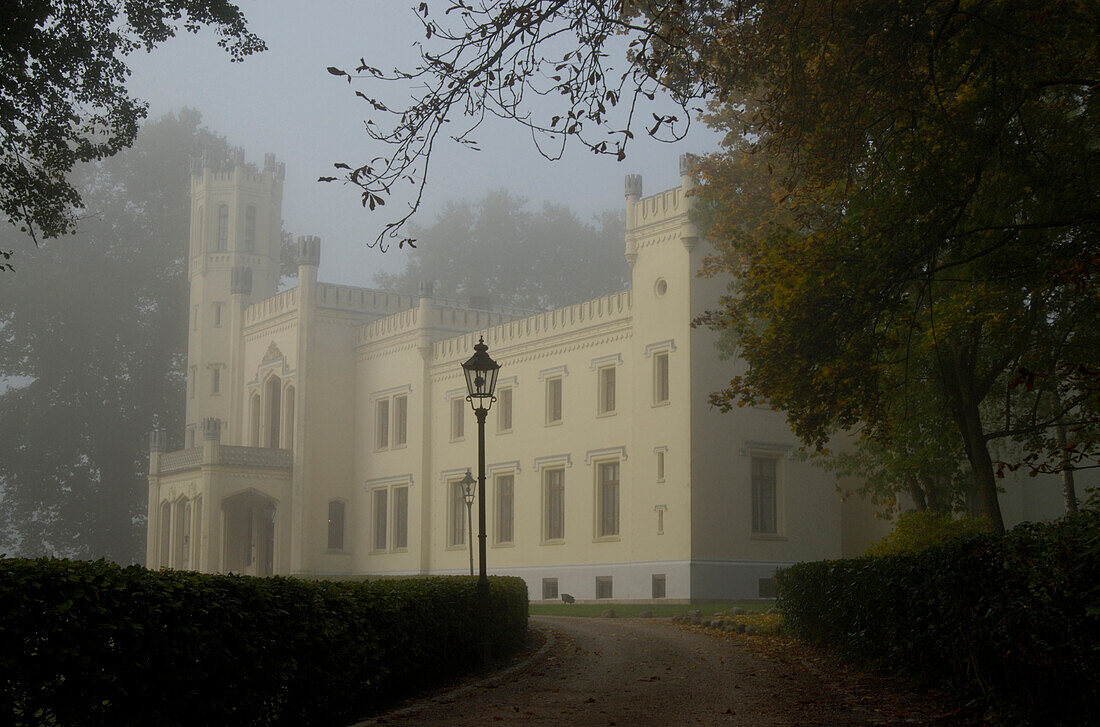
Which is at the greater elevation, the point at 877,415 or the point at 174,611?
the point at 877,415

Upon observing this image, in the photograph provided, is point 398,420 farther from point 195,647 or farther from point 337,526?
point 195,647

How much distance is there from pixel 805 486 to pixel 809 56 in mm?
20590

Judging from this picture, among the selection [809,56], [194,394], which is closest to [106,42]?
[809,56]

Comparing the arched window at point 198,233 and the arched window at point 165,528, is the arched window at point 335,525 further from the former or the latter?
the arched window at point 198,233

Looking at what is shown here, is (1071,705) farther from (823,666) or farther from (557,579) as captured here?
(557,579)

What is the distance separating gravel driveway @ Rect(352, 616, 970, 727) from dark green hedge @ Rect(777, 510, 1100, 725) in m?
0.36

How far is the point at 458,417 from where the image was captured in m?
37.5

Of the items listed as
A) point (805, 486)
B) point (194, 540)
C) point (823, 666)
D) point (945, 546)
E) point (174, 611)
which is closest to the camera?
point (174, 611)

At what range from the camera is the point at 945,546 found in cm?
988

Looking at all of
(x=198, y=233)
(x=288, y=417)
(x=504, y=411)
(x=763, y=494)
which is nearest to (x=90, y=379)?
(x=198, y=233)

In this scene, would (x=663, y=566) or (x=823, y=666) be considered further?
(x=663, y=566)

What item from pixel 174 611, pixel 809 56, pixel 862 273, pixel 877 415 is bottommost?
pixel 174 611

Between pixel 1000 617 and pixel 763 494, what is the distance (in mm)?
21116

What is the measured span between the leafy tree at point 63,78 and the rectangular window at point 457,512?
23918mm
